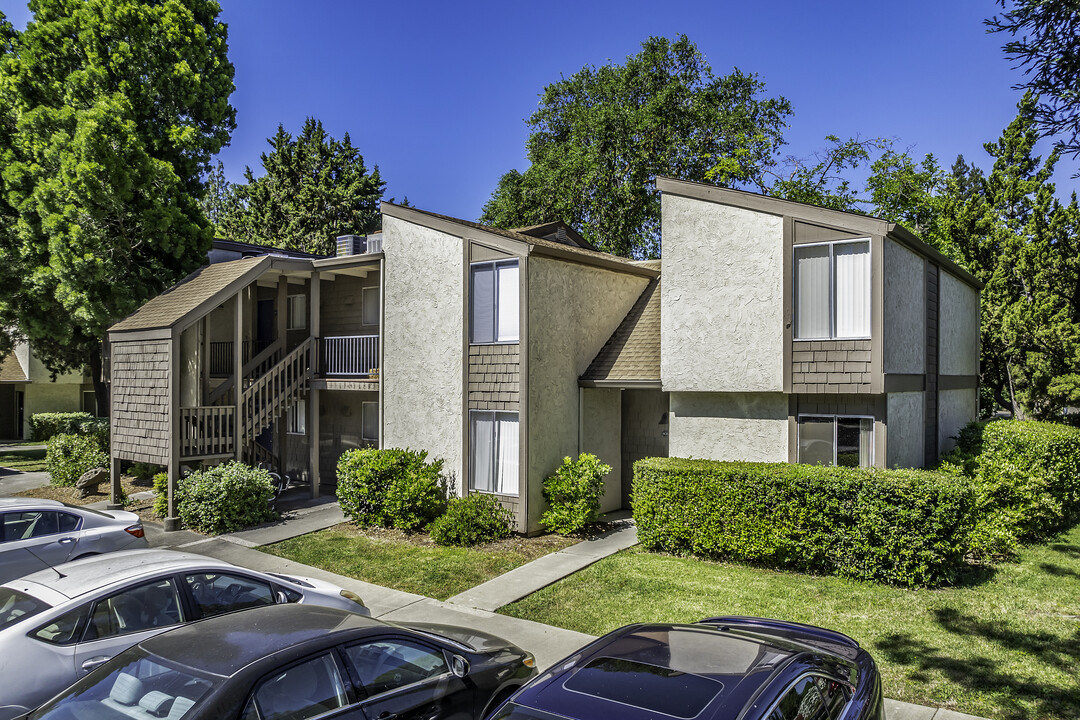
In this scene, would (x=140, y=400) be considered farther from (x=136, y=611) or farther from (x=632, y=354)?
(x=136, y=611)

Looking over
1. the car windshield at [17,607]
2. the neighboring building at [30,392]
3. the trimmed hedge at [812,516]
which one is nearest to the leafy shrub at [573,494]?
the trimmed hedge at [812,516]

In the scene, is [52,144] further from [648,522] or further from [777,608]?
[777,608]

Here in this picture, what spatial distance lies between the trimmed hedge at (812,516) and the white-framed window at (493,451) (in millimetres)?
2655

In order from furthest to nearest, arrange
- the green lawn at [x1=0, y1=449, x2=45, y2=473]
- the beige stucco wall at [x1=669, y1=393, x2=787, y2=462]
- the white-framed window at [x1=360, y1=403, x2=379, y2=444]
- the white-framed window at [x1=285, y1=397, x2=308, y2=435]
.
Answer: the green lawn at [x1=0, y1=449, x2=45, y2=473] → the white-framed window at [x1=285, y1=397, x2=308, y2=435] → the white-framed window at [x1=360, y1=403, x2=379, y2=444] → the beige stucco wall at [x1=669, y1=393, x2=787, y2=462]

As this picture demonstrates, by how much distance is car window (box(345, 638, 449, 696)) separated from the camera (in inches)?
183

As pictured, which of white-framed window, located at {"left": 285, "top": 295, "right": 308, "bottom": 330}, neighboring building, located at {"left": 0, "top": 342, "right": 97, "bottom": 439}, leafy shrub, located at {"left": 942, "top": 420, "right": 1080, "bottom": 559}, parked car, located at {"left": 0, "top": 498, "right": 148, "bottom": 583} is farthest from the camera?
neighboring building, located at {"left": 0, "top": 342, "right": 97, "bottom": 439}

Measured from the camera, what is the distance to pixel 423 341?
50.5ft

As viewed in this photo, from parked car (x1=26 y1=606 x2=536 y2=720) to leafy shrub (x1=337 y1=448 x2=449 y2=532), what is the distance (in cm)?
874

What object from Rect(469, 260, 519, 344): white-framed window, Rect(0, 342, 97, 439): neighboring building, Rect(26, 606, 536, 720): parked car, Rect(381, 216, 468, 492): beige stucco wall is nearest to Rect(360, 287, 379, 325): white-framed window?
Rect(381, 216, 468, 492): beige stucco wall

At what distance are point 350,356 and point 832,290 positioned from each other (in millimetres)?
10920

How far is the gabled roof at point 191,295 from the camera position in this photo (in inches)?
600

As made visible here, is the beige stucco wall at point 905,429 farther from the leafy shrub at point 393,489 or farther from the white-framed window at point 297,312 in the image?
the white-framed window at point 297,312

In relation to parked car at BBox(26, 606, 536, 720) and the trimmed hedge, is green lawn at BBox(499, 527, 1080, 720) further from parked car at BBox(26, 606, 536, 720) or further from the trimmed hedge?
parked car at BBox(26, 606, 536, 720)

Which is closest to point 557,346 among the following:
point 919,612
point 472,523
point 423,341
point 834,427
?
point 423,341
